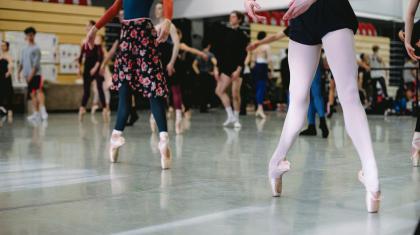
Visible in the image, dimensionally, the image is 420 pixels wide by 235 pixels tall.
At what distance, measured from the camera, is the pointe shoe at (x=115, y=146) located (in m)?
5.08

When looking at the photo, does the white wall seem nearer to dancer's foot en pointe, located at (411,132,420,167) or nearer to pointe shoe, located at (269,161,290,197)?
dancer's foot en pointe, located at (411,132,420,167)

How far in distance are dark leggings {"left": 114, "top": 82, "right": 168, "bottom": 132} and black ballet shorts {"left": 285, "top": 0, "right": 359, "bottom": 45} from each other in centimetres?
191

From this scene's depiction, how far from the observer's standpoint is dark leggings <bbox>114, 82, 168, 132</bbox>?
4.83 metres

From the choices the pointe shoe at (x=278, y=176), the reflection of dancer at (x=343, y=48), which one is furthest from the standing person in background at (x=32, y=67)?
the reflection of dancer at (x=343, y=48)

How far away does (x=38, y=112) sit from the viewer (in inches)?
519

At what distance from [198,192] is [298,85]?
857 millimetres

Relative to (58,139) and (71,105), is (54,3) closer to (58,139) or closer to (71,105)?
(71,105)

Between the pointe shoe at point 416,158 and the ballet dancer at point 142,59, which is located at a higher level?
the ballet dancer at point 142,59

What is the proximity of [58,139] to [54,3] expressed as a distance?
35.9 feet

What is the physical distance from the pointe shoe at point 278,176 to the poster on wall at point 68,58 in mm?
15001

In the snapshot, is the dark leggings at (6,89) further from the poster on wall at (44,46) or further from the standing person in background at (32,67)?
the poster on wall at (44,46)

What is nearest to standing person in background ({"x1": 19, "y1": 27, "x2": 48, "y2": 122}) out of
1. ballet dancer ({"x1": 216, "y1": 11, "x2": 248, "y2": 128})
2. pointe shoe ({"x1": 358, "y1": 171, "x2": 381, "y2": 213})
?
ballet dancer ({"x1": 216, "y1": 11, "x2": 248, "y2": 128})

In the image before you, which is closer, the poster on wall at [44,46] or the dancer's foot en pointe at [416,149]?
the dancer's foot en pointe at [416,149]

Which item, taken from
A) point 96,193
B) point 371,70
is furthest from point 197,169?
Answer: point 371,70
